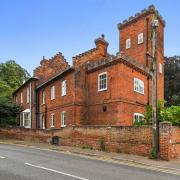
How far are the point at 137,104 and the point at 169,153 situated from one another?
1202 centimetres

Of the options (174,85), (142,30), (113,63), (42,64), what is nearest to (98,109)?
(113,63)

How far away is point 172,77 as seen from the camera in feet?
180

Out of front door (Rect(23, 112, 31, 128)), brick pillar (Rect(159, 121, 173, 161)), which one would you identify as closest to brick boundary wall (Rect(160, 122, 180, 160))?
brick pillar (Rect(159, 121, 173, 161))

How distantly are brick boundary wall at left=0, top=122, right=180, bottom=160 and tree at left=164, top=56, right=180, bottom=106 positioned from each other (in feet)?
102

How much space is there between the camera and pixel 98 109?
97.7 feet

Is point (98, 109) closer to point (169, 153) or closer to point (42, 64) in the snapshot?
point (169, 153)

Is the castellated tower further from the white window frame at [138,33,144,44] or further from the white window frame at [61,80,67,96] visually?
the white window frame at [61,80,67,96]

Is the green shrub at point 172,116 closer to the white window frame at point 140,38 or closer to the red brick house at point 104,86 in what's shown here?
the red brick house at point 104,86

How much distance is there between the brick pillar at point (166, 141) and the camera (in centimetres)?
1795

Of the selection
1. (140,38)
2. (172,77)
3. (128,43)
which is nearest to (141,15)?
(140,38)

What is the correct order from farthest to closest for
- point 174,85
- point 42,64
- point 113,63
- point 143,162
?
point 174,85 < point 42,64 < point 113,63 < point 143,162

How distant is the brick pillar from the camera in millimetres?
17953

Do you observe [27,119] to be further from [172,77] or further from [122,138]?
[172,77]

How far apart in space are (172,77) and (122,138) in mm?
36167
